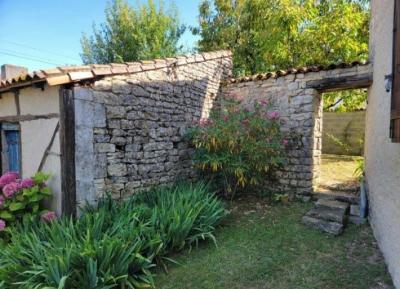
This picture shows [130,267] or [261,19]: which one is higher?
[261,19]

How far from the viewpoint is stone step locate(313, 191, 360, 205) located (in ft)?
17.3

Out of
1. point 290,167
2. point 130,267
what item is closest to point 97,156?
point 130,267

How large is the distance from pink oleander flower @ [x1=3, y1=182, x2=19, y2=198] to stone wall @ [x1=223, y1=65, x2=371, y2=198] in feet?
17.2

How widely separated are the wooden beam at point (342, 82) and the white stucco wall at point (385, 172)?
0.41 metres

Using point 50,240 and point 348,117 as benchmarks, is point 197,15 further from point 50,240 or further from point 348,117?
point 50,240

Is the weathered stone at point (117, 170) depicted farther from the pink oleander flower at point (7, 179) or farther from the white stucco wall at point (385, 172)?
the white stucco wall at point (385, 172)

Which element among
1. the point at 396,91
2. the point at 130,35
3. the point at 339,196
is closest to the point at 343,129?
the point at 339,196

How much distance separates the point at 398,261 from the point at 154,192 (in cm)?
395

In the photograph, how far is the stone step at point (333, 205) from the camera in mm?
4855

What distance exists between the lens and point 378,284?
305cm

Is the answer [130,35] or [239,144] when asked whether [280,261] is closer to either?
[239,144]

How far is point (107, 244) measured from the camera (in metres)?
3.07

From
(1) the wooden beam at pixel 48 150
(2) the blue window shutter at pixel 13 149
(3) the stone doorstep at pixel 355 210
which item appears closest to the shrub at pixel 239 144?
(3) the stone doorstep at pixel 355 210

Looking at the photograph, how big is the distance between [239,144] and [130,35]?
919 cm
